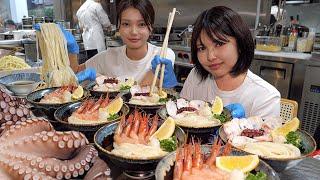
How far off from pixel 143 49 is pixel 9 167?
2100 mm

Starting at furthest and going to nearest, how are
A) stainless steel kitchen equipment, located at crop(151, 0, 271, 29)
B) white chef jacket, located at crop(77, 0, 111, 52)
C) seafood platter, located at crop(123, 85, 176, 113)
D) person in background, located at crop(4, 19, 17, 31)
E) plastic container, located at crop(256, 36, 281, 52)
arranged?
1. person in background, located at crop(4, 19, 17, 31)
2. white chef jacket, located at crop(77, 0, 111, 52)
3. stainless steel kitchen equipment, located at crop(151, 0, 271, 29)
4. plastic container, located at crop(256, 36, 281, 52)
5. seafood platter, located at crop(123, 85, 176, 113)

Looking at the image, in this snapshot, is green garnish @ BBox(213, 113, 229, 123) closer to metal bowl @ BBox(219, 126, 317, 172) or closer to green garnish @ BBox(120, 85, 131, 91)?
metal bowl @ BBox(219, 126, 317, 172)

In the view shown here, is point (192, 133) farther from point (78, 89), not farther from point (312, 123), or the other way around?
point (312, 123)

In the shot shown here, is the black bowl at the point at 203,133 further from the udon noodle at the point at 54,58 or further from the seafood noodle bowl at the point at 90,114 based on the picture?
the udon noodle at the point at 54,58

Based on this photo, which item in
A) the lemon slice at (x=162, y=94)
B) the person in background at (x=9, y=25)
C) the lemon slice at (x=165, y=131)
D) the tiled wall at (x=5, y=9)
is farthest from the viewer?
the tiled wall at (x=5, y=9)

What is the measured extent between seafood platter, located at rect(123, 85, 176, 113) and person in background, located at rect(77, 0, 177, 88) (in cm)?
24

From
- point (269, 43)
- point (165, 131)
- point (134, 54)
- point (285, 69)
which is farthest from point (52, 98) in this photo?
point (269, 43)

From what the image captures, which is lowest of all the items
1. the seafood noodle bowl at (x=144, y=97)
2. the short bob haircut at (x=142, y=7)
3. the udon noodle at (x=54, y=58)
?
the seafood noodle bowl at (x=144, y=97)

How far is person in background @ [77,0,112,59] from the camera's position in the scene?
19.1 ft

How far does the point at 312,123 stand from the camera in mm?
3625

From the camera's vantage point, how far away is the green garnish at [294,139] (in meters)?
1.12

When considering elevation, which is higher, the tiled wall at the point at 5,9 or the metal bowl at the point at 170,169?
the tiled wall at the point at 5,9

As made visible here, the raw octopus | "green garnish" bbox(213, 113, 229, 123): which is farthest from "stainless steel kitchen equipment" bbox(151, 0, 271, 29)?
the raw octopus

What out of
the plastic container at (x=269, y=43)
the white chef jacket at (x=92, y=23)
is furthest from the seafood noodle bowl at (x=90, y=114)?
the white chef jacket at (x=92, y=23)
